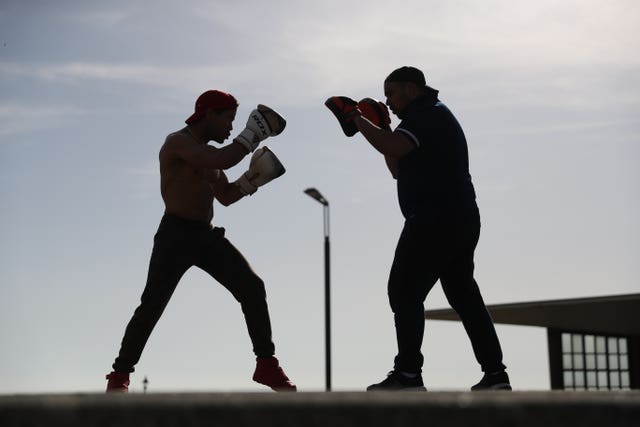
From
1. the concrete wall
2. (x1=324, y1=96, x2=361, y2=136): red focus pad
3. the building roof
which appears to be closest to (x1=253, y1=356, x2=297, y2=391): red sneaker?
(x1=324, y1=96, x2=361, y2=136): red focus pad

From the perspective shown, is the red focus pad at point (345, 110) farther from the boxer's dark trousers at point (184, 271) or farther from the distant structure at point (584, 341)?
the distant structure at point (584, 341)

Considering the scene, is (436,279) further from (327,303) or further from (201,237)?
(327,303)

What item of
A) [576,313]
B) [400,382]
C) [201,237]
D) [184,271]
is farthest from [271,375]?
[576,313]

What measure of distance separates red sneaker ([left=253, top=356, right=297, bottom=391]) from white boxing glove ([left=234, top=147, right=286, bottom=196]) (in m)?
1.15

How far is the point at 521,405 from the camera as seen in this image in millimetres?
1559

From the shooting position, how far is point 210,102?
6.15 metres

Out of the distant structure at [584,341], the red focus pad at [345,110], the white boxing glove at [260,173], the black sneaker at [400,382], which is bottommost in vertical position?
the black sneaker at [400,382]

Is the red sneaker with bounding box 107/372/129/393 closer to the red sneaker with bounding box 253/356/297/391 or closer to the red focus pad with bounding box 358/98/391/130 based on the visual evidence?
the red sneaker with bounding box 253/356/297/391

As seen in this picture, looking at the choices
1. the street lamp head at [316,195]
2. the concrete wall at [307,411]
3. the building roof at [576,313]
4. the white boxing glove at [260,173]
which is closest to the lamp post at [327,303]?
the street lamp head at [316,195]

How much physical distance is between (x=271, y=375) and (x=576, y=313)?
70.9 ft

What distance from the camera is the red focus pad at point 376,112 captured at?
6.10 meters

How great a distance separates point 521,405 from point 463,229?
12.5 ft

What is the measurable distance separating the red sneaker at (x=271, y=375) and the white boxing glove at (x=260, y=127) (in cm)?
126

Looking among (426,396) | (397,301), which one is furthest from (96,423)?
(397,301)
